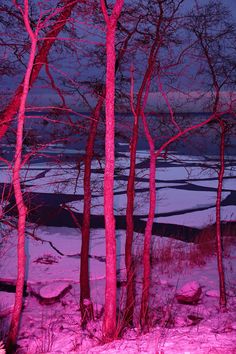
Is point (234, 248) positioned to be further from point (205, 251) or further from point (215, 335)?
point (215, 335)

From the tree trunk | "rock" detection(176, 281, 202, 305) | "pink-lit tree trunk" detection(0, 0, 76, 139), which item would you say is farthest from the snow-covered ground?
"pink-lit tree trunk" detection(0, 0, 76, 139)

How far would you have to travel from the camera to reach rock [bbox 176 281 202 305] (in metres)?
9.20

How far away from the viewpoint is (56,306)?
9109 millimetres

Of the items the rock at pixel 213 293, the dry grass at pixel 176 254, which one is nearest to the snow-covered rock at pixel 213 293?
the rock at pixel 213 293

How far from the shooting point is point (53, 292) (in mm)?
9094

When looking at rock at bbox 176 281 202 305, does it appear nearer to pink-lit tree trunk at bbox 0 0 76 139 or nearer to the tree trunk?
the tree trunk

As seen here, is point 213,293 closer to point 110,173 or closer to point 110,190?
point 110,190

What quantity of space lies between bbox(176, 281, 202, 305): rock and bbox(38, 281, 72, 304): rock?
222 centimetres

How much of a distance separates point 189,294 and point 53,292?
2.59 meters

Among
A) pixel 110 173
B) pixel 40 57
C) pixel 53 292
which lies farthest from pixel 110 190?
pixel 53 292

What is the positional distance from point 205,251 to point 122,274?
260cm

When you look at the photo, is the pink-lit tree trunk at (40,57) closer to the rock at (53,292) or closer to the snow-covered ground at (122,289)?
the snow-covered ground at (122,289)

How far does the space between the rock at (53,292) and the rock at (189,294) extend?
2.22 metres

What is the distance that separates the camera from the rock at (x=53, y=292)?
9039 mm
